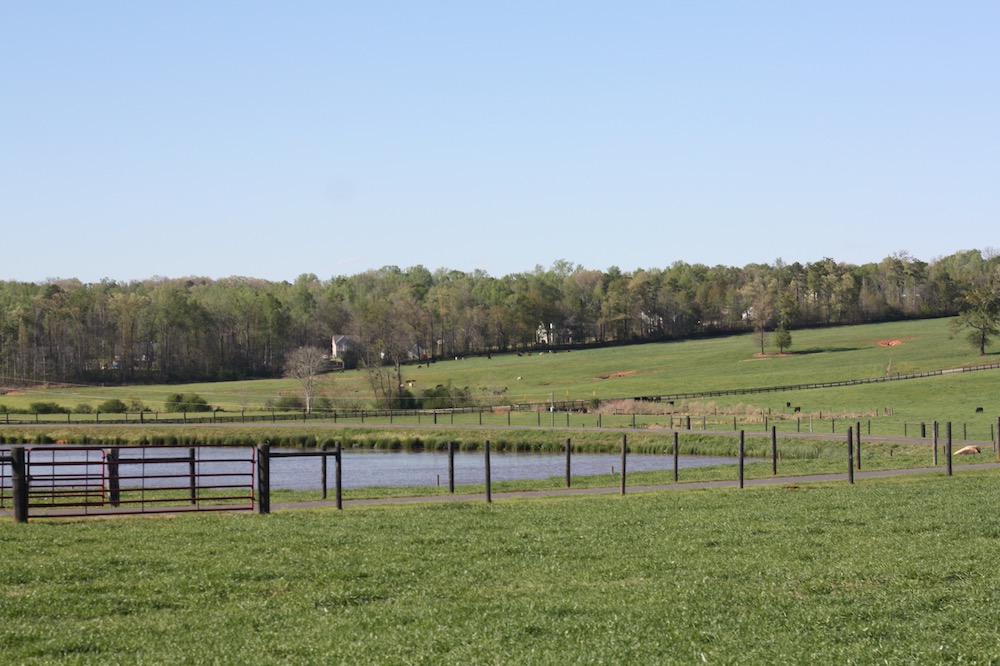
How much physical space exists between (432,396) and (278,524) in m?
78.2

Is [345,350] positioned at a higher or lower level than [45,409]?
higher

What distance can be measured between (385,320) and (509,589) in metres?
151

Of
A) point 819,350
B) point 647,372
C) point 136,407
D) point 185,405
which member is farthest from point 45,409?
point 819,350

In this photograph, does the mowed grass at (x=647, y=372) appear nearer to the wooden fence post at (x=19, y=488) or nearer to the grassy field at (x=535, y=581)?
the grassy field at (x=535, y=581)

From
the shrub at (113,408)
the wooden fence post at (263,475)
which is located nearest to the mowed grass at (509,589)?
the wooden fence post at (263,475)

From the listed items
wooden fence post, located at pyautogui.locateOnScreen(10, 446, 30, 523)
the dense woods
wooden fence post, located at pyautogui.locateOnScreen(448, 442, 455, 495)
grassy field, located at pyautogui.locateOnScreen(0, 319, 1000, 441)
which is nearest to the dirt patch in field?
grassy field, located at pyautogui.locateOnScreen(0, 319, 1000, 441)

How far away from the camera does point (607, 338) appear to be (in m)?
186

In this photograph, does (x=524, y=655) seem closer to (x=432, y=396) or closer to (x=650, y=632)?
(x=650, y=632)

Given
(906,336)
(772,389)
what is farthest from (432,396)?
(906,336)

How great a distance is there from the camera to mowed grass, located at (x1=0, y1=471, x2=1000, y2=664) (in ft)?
35.7

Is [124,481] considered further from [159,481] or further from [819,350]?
[819,350]

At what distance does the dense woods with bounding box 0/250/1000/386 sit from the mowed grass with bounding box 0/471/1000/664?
124 m

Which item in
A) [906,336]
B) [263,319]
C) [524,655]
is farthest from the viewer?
[263,319]

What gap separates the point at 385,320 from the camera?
163750 mm
